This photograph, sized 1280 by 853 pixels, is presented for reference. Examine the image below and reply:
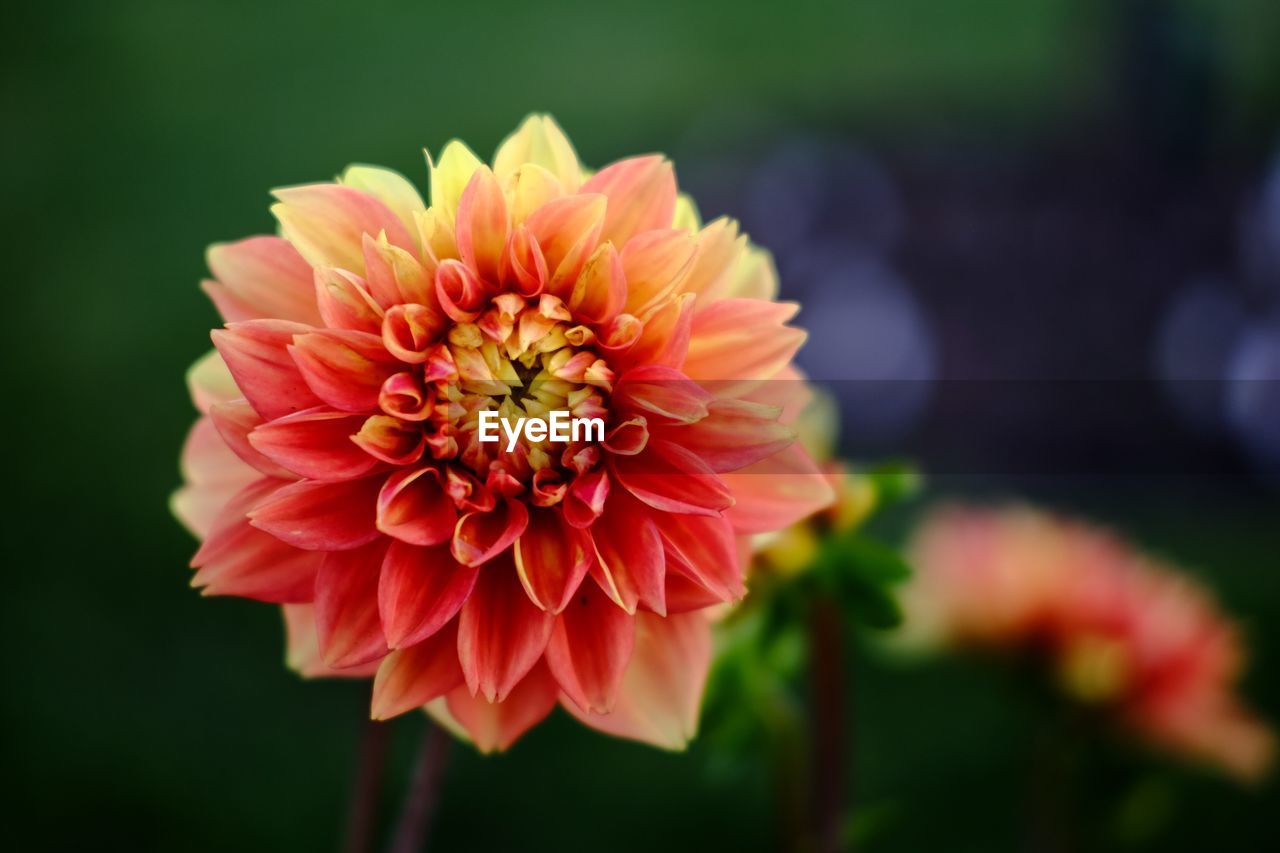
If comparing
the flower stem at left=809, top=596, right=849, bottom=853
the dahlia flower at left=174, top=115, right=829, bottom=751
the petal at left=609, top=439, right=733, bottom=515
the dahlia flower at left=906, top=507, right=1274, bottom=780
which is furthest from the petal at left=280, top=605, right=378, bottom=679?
the dahlia flower at left=906, top=507, right=1274, bottom=780

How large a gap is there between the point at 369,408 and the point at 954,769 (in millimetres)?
1008

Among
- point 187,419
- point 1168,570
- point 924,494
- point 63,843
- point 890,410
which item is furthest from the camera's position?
point 890,410

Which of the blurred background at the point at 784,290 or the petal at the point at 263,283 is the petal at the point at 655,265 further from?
the blurred background at the point at 784,290

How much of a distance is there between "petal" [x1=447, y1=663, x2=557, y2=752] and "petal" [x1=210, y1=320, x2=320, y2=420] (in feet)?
0.34

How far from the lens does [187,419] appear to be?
170 cm

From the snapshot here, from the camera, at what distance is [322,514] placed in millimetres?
344

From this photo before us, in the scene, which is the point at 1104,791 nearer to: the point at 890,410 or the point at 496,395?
the point at 496,395

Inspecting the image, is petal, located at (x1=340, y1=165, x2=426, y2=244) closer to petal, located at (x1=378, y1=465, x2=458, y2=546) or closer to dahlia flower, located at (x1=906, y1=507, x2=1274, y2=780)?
petal, located at (x1=378, y1=465, x2=458, y2=546)

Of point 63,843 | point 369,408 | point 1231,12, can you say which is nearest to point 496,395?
point 369,408

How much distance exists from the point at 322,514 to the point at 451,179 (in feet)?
0.37

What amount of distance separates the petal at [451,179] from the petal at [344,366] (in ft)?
0.16

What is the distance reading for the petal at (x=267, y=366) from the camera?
1.08ft

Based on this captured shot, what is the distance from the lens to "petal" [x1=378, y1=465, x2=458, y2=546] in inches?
13.3

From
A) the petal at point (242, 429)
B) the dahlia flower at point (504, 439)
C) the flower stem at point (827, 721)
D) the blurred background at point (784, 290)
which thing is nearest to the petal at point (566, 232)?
the dahlia flower at point (504, 439)
